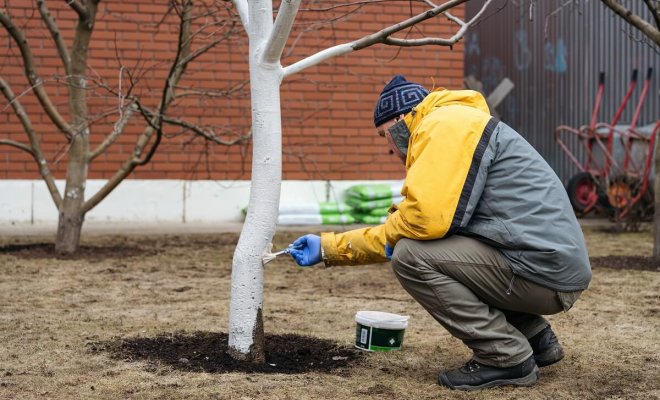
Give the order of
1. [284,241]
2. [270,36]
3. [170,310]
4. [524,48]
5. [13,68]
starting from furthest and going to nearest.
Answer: [524,48] < [13,68] < [284,241] < [170,310] < [270,36]

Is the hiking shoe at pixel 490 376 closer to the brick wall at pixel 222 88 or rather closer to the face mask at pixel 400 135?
the face mask at pixel 400 135

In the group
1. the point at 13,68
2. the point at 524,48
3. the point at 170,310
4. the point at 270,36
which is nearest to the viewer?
the point at 270,36

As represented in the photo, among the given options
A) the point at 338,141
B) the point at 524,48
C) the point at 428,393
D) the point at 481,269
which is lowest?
the point at 428,393

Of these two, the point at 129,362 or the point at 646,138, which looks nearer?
the point at 129,362

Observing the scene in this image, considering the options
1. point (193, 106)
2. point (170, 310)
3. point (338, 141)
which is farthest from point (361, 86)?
point (170, 310)

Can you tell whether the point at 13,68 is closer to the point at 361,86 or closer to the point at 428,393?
the point at 361,86

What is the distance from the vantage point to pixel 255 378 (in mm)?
4406

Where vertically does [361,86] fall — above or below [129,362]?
above

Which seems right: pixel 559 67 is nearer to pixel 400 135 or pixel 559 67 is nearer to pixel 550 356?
pixel 550 356

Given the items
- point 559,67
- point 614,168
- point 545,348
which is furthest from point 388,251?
point 559,67

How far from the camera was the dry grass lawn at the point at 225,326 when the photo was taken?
4281 mm

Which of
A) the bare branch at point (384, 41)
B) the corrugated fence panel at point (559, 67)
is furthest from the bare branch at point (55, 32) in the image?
the corrugated fence panel at point (559, 67)

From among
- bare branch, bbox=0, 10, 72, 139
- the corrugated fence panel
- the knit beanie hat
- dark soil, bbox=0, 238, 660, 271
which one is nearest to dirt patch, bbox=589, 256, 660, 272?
dark soil, bbox=0, 238, 660, 271

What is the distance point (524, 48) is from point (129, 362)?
35.9 feet
